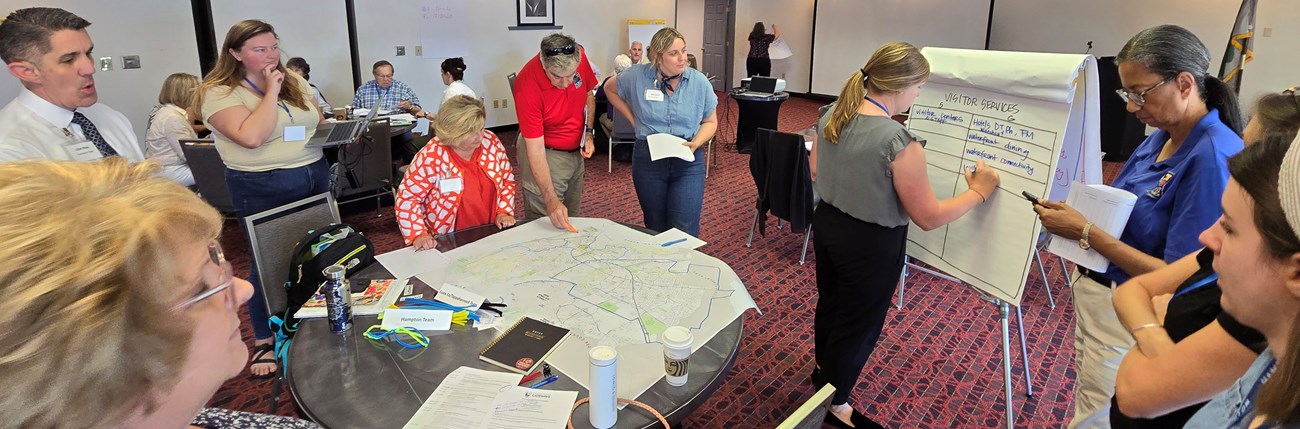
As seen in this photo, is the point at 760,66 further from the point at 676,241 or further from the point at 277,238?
the point at 277,238

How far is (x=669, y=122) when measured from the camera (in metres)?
3.04

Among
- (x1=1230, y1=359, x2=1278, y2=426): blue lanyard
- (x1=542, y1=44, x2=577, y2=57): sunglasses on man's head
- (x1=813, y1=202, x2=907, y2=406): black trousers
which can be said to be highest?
(x1=542, y1=44, x2=577, y2=57): sunglasses on man's head

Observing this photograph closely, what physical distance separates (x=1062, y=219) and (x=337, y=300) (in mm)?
1980

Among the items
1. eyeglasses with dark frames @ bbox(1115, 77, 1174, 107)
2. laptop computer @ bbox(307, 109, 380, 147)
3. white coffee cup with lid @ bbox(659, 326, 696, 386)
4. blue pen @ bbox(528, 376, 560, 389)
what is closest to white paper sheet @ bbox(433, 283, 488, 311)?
blue pen @ bbox(528, 376, 560, 389)

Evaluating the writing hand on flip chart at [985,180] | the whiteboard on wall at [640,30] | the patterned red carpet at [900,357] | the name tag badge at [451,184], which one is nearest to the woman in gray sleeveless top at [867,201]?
the writing hand on flip chart at [985,180]

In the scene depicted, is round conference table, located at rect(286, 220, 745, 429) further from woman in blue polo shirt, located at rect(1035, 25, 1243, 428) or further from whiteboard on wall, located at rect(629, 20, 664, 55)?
whiteboard on wall, located at rect(629, 20, 664, 55)

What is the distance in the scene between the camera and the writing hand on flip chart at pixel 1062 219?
1808mm

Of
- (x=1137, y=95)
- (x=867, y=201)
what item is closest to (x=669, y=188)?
(x=867, y=201)

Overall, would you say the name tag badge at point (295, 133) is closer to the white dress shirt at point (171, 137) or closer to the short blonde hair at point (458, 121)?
the short blonde hair at point (458, 121)

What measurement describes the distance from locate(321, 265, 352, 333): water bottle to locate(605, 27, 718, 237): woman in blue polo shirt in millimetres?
1669

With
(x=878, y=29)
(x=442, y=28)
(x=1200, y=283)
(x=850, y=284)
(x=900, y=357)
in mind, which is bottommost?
(x=900, y=357)

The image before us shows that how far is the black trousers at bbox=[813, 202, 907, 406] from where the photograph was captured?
83.6 inches

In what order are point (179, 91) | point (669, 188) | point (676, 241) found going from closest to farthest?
point (676, 241), point (669, 188), point (179, 91)

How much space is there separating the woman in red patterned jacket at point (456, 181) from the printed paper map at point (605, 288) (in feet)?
0.82
